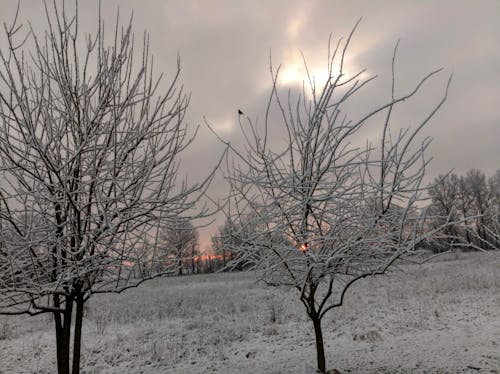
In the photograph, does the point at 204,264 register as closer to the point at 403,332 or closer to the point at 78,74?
the point at 403,332

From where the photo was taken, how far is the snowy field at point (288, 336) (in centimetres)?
580

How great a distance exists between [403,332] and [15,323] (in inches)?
453

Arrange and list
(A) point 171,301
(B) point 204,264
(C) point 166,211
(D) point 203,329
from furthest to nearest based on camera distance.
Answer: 1. (B) point 204,264
2. (A) point 171,301
3. (D) point 203,329
4. (C) point 166,211

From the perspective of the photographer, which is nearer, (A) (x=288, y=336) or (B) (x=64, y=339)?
(B) (x=64, y=339)

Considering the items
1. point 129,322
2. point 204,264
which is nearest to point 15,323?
point 129,322

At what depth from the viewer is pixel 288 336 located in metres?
7.80

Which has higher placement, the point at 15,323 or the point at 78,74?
the point at 78,74

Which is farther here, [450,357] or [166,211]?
[450,357]

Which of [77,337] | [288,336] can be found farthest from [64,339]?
[288,336]

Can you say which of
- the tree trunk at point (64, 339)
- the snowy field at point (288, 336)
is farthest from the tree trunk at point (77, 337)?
the snowy field at point (288, 336)

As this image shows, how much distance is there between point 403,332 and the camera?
7238 millimetres

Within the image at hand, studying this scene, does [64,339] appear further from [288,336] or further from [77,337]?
[288,336]

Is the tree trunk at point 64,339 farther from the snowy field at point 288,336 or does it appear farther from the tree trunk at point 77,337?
the snowy field at point 288,336

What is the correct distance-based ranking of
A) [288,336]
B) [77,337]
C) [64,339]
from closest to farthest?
[77,337], [64,339], [288,336]
